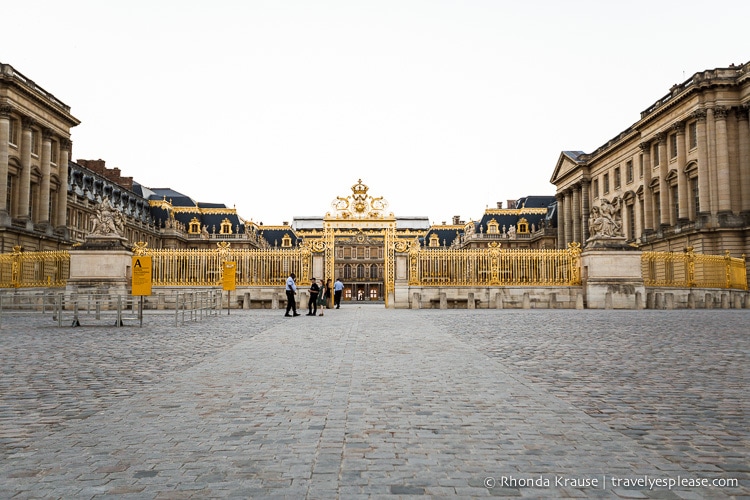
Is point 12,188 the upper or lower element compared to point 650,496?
upper

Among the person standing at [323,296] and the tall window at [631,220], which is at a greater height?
the tall window at [631,220]

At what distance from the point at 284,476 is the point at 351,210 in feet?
80.1

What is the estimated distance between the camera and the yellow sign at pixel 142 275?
1579cm

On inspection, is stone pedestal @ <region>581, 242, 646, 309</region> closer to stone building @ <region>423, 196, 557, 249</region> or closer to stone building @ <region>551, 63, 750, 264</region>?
stone building @ <region>551, 63, 750, 264</region>

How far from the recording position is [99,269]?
81.8 feet

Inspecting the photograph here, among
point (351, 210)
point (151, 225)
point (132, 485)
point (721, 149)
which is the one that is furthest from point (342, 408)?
point (151, 225)

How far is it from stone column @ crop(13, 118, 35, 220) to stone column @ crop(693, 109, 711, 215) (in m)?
52.8

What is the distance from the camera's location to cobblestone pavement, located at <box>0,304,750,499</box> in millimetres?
3607

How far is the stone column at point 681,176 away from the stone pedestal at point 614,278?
2680 cm

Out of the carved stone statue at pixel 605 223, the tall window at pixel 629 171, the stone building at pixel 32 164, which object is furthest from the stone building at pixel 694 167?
the stone building at pixel 32 164

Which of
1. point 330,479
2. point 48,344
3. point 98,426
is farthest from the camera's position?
point 48,344

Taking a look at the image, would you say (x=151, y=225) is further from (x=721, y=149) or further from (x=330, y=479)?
(x=330, y=479)

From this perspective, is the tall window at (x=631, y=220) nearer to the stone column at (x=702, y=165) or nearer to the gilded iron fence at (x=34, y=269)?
the stone column at (x=702, y=165)

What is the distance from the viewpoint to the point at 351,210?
2789 centimetres
